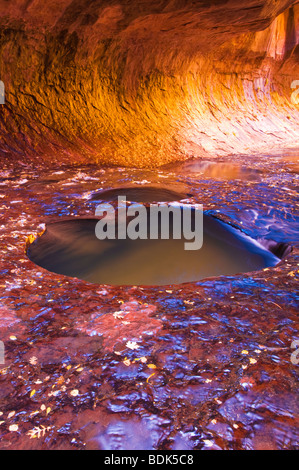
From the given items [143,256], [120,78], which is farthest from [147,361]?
[120,78]

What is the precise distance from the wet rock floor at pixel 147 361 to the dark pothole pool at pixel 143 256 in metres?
0.15

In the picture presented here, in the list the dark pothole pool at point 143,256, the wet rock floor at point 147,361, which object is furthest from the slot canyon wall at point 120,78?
the wet rock floor at point 147,361

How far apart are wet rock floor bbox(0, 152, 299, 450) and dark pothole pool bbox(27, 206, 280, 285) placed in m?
0.15

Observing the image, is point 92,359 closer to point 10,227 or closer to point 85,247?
point 85,247

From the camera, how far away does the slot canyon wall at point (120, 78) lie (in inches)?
188

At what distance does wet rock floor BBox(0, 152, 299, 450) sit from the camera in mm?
1140

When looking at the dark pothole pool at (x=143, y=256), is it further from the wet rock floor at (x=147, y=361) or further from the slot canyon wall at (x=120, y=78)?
the slot canyon wall at (x=120, y=78)

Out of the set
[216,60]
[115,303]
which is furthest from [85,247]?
[216,60]

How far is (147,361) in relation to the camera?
4.70 feet

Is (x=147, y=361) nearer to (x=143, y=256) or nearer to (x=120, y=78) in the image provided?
(x=143, y=256)

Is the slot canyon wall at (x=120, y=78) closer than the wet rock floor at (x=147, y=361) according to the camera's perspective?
No

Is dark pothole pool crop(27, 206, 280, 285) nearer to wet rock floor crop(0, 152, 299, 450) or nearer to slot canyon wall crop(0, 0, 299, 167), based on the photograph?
wet rock floor crop(0, 152, 299, 450)

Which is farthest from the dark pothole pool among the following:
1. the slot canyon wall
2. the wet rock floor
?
the slot canyon wall

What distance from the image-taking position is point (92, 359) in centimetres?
144
